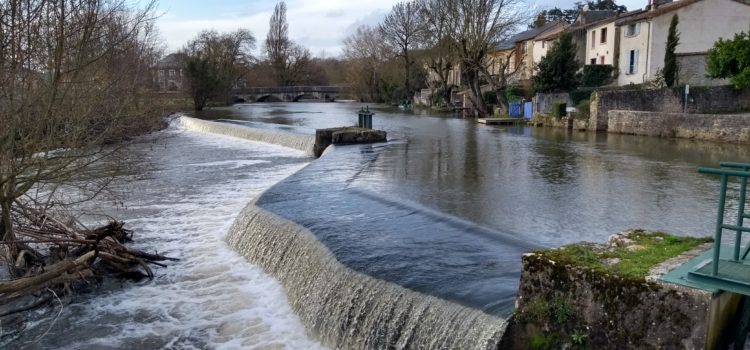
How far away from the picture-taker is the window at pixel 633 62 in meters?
32.5

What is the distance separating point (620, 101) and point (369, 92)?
4679cm

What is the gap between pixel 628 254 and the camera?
4461mm

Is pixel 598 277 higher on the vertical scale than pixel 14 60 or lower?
lower

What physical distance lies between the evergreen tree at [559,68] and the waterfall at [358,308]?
989 inches

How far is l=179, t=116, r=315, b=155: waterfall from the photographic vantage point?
22.6 meters

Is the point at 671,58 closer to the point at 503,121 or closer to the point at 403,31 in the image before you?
the point at 503,121

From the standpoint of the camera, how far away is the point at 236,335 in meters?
6.84

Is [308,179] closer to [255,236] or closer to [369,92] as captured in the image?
[255,236]

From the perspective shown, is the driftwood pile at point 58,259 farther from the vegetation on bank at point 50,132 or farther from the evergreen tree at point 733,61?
the evergreen tree at point 733,61

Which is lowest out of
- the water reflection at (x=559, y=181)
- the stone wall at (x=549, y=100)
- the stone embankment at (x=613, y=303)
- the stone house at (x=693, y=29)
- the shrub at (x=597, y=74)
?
the water reflection at (x=559, y=181)

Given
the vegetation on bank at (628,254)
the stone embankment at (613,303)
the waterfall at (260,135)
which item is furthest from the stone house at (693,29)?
the stone embankment at (613,303)

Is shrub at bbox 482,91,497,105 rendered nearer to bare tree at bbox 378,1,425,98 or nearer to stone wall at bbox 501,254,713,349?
bare tree at bbox 378,1,425,98

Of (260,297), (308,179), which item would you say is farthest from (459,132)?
(260,297)

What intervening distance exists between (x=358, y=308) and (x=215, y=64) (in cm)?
5372
